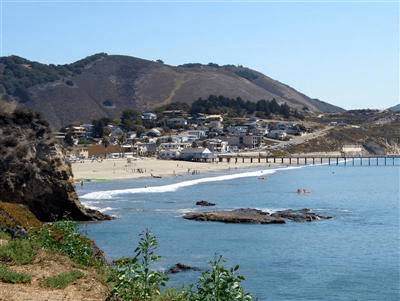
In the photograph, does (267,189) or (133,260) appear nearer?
(133,260)

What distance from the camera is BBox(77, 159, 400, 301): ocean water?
91.7ft

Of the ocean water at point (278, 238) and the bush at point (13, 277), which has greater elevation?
the bush at point (13, 277)

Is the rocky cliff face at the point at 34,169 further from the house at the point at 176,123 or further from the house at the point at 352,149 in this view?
the house at the point at 352,149

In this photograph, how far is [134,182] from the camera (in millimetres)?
92000

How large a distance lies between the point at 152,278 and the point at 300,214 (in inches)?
1698

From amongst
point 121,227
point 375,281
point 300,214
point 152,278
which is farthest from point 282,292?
point 300,214

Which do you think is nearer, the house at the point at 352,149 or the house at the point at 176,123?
the house at the point at 352,149

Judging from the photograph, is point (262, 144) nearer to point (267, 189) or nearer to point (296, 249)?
point (267, 189)

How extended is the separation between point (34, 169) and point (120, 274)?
35.2 meters

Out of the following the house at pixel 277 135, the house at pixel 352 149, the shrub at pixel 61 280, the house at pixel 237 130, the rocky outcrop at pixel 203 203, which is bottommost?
the rocky outcrop at pixel 203 203

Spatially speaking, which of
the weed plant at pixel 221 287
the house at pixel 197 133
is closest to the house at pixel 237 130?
the house at pixel 197 133

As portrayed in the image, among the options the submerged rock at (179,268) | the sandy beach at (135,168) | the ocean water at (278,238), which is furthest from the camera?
the sandy beach at (135,168)

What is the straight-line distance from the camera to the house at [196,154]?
141375mm

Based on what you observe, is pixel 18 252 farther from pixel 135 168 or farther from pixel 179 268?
pixel 135 168
